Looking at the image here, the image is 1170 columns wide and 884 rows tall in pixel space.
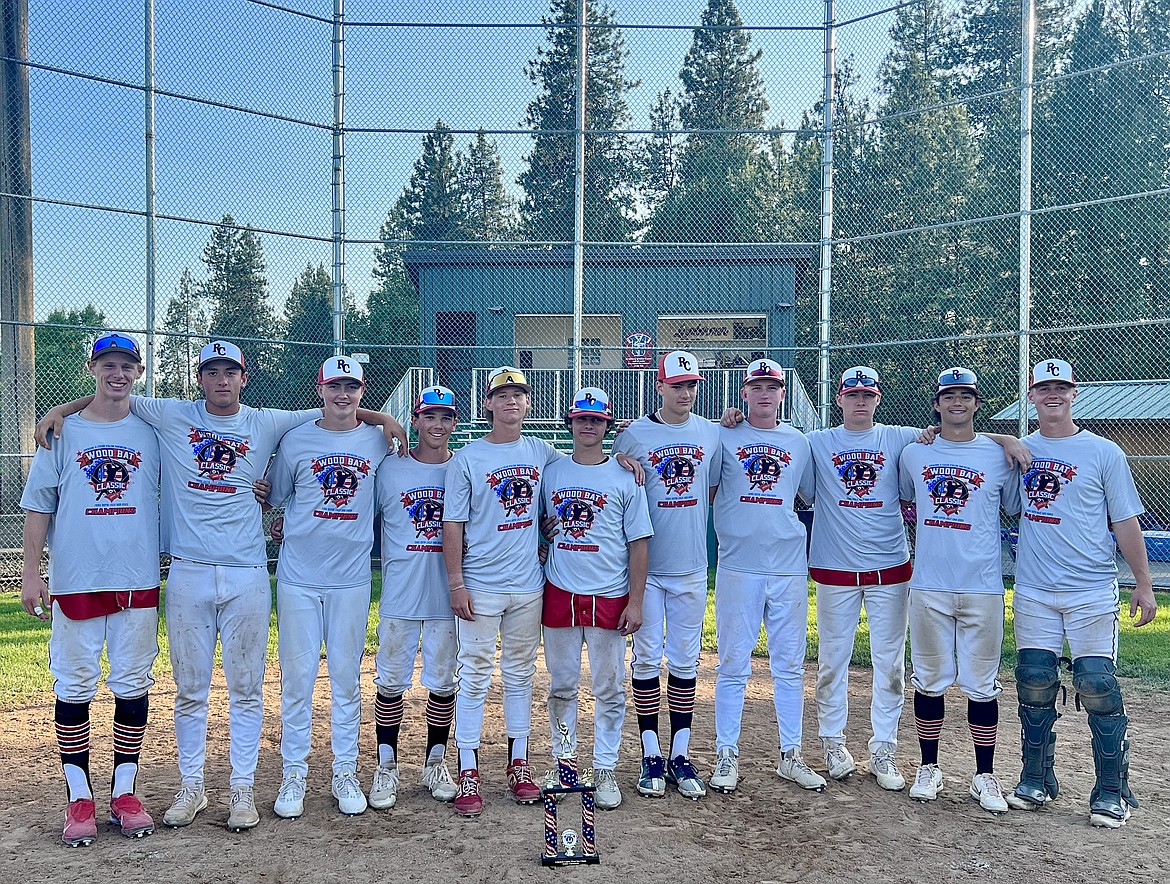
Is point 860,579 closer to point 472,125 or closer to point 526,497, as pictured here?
point 526,497

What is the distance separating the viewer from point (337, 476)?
16.9 ft

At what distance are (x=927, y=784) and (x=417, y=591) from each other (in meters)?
2.88

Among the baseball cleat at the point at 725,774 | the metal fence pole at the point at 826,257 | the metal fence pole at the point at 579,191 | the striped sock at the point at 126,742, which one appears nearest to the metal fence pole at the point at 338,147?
the metal fence pole at the point at 579,191

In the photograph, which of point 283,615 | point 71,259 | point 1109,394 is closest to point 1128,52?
point 1109,394

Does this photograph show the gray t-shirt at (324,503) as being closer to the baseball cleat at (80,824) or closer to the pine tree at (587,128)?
the baseball cleat at (80,824)

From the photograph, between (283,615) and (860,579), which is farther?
(860,579)

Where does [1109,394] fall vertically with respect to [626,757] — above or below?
above

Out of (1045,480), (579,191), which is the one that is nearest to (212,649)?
(1045,480)

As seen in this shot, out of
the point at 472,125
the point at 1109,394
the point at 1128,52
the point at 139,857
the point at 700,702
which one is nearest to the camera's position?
the point at 139,857

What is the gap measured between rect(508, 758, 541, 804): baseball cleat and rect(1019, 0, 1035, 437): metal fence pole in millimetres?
6127

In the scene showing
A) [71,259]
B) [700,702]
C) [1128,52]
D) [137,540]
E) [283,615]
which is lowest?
[700,702]

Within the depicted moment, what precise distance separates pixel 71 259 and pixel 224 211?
63.7 inches

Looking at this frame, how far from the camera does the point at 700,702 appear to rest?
7.38 m

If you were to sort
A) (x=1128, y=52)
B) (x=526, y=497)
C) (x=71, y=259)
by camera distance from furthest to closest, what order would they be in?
1. (x=1128, y=52)
2. (x=71, y=259)
3. (x=526, y=497)
